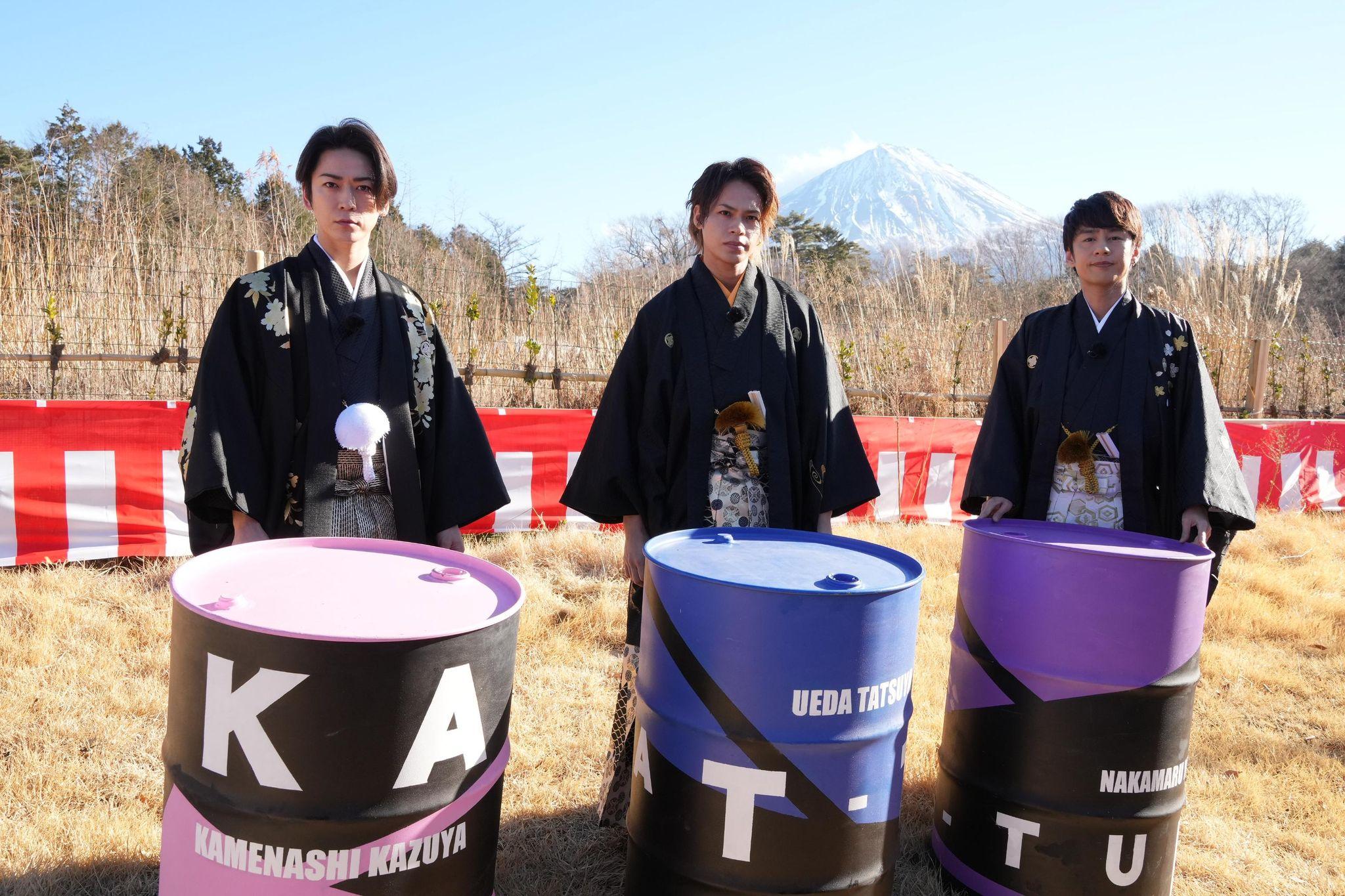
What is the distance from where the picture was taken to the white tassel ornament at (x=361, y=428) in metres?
2.06

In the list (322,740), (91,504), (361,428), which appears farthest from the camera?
(91,504)

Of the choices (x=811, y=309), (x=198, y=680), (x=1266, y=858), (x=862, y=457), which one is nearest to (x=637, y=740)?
(x=198, y=680)

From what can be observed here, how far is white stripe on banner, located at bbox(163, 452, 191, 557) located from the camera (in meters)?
4.99

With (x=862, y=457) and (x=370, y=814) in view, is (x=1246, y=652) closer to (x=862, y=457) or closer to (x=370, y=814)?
(x=862, y=457)

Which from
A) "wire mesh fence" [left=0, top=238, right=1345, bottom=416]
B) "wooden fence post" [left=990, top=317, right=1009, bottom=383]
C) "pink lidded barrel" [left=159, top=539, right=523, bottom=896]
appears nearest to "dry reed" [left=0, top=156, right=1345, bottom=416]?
"wire mesh fence" [left=0, top=238, right=1345, bottom=416]

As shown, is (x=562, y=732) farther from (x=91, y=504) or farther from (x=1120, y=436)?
(x=91, y=504)

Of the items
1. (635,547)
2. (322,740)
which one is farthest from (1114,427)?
(322,740)

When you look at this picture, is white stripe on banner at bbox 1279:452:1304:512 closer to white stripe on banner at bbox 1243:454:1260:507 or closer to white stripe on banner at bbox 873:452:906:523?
white stripe on banner at bbox 1243:454:1260:507

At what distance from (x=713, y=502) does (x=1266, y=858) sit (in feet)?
6.65

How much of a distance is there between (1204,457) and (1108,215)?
30.1 inches

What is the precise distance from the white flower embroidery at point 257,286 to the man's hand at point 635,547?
3.42 feet

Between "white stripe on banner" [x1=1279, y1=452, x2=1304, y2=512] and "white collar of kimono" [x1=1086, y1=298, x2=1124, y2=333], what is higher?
"white collar of kimono" [x1=1086, y1=298, x2=1124, y2=333]

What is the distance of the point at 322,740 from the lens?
138 cm

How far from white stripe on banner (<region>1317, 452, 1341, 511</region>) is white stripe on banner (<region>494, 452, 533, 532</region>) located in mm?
7341
